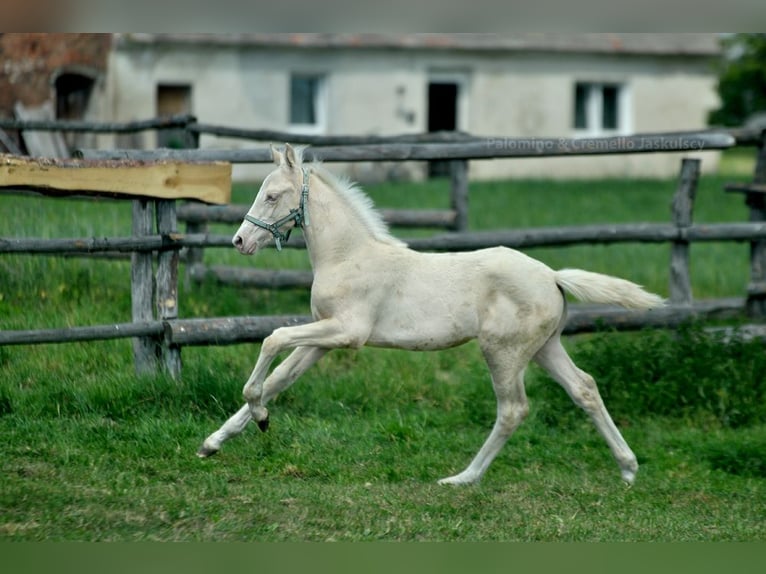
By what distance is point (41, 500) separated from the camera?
6.09 m

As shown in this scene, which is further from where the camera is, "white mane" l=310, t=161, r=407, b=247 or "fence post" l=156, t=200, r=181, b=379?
"fence post" l=156, t=200, r=181, b=379

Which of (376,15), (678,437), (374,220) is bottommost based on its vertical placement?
(678,437)

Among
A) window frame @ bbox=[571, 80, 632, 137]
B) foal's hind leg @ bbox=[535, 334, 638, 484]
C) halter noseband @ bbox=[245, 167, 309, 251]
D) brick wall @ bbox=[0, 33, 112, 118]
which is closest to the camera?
halter noseband @ bbox=[245, 167, 309, 251]

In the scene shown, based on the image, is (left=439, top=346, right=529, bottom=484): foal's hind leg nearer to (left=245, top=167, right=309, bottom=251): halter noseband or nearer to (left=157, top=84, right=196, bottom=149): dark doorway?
(left=245, top=167, right=309, bottom=251): halter noseband

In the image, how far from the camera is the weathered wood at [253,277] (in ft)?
A: 36.6

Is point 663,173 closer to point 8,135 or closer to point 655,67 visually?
point 655,67

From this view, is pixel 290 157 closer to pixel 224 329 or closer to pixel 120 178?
pixel 120 178

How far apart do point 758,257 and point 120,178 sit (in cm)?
595

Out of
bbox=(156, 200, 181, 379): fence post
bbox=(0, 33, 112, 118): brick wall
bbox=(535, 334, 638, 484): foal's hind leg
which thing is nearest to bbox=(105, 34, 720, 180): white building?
bbox=(0, 33, 112, 118): brick wall

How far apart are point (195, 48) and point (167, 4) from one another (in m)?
17.4

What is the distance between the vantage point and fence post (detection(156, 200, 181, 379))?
8375 millimetres

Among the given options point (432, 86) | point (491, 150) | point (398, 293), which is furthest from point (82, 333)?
point (432, 86)

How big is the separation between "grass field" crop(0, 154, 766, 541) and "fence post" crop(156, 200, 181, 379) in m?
0.14

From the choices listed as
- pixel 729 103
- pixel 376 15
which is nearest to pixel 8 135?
pixel 376 15
